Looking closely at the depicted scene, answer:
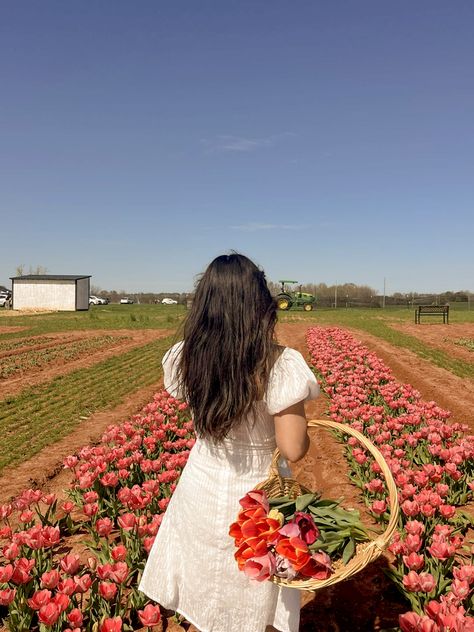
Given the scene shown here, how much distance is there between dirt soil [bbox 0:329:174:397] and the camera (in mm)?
11769

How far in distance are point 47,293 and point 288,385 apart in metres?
55.1

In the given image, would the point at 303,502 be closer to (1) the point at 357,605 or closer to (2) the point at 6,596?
(1) the point at 357,605

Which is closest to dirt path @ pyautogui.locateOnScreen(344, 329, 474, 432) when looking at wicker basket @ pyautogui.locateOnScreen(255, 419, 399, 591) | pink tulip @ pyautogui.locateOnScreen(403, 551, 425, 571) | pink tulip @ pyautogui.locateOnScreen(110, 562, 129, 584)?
pink tulip @ pyautogui.locateOnScreen(403, 551, 425, 571)

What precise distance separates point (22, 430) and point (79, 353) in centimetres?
943

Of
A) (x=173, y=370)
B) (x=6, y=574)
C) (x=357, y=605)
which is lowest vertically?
(x=357, y=605)

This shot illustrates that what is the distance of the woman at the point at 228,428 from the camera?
201 cm

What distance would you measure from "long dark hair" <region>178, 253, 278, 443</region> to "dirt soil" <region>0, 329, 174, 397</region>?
31.7ft

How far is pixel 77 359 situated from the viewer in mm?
15555

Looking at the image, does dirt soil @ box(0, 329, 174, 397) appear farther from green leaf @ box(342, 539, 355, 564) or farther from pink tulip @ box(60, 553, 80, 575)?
green leaf @ box(342, 539, 355, 564)

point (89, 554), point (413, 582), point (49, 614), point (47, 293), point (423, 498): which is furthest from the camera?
point (47, 293)

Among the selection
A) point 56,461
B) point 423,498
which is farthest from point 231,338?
point 56,461

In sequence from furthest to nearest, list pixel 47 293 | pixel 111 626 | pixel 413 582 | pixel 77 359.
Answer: pixel 47 293 → pixel 77 359 → pixel 413 582 → pixel 111 626

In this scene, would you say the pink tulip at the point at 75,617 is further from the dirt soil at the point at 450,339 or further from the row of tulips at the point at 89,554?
the dirt soil at the point at 450,339

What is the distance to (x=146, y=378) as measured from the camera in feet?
38.9
